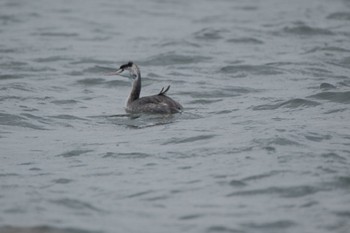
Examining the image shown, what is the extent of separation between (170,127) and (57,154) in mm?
2505

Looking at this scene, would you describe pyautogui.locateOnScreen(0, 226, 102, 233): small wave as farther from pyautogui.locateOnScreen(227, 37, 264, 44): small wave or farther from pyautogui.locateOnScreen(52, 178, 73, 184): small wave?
pyautogui.locateOnScreen(227, 37, 264, 44): small wave

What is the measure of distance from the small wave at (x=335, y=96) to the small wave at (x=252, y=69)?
3.45 m

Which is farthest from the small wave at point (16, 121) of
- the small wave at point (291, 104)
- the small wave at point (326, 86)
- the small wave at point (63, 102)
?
the small wave at point (326, 86)

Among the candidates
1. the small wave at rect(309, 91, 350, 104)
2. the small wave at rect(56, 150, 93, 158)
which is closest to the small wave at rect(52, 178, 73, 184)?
the small wave at rect(56, 150, 93, 158)

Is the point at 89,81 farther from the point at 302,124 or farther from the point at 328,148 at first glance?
the point at 328,148

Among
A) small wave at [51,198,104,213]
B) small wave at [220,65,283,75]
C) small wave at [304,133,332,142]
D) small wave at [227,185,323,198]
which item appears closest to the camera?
small wave at [51,198,104,213]

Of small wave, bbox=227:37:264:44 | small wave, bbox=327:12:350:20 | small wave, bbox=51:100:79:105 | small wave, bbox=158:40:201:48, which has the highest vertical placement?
small wave, bbox=327:12:350:20

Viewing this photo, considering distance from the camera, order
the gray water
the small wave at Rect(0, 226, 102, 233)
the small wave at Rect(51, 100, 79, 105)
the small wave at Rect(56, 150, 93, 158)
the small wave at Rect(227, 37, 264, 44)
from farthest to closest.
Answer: the small wave at Rect(227, 37, 264, 44) → the small wave at Rect(51, 100, 79, 105) → the small wave at Rect(56, 150, 93, 158) → the gray water → the small wave at Rect(0, 226, 102, 233)

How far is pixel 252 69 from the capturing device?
20.4m

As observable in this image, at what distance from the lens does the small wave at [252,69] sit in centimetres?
2003

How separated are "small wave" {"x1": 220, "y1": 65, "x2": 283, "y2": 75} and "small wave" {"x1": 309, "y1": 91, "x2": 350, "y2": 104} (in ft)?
11.3

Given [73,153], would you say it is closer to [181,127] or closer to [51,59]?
[181,127]

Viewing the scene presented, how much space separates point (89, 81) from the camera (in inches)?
768

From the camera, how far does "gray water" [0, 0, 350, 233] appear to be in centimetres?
952
